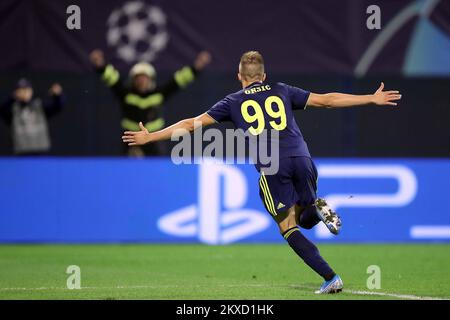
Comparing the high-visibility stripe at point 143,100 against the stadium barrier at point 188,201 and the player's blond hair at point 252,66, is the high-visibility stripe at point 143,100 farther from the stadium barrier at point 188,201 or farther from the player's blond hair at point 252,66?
the player's blond hair at point 252,66

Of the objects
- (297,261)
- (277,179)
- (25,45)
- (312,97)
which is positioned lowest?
(297,261)

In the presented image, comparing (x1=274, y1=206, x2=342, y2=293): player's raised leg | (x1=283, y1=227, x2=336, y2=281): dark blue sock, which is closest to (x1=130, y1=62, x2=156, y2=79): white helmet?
(x1=274, y1=206, x2=342, y2=293): player's raised leg

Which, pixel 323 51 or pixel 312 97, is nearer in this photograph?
pixel 312 97

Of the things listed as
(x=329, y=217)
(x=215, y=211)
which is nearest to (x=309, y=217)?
(x=329, y=217)

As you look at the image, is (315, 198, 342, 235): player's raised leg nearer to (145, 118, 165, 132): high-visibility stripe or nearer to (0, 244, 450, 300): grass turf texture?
(0, 244, 450, 300): grass turf texture

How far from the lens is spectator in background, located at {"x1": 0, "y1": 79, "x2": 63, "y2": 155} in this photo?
15328mm

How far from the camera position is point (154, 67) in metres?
15.6

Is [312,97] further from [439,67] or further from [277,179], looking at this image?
[439,67]

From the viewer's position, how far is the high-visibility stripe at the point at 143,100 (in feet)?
50.6

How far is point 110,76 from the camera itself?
49.4ft

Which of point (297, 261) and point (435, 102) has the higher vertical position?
point (435, 102)

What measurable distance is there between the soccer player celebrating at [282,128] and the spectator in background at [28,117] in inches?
262
